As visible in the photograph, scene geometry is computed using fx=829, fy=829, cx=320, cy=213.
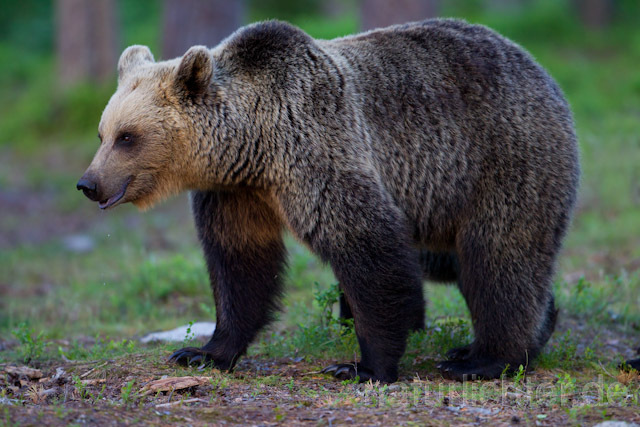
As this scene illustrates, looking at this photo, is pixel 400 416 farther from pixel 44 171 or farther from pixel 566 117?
pixel 44 171

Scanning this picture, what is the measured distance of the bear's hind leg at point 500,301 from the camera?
17.6ft

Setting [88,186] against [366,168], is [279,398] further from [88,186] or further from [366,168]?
[88,186]

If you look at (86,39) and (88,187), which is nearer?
(88,187)

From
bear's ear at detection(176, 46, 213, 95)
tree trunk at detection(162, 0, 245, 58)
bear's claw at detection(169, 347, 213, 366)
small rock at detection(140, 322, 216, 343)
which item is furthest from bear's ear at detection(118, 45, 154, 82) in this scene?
tree trunk at detection(162, 0, 245, 58)

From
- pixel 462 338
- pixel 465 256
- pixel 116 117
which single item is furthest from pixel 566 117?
pixel 116 117

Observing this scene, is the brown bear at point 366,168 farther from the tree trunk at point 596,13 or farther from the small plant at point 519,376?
the tree trunk at point 596,13

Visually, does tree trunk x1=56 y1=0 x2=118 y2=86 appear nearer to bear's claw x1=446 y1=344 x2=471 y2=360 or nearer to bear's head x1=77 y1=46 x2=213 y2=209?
bear's head x1=77 y1=46 x2=213 y2=209

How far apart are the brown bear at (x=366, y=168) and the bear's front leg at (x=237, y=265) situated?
0.03ft

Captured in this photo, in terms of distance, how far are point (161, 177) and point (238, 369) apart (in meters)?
1.40

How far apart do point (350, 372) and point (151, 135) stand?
6.20 ft

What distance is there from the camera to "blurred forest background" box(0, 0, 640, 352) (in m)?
7.70

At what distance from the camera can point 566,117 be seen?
5.64 metres

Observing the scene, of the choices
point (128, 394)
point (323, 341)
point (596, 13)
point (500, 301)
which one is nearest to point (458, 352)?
point (500, 301)

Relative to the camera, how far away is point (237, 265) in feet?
17.7
